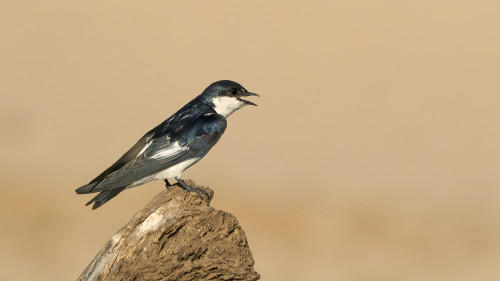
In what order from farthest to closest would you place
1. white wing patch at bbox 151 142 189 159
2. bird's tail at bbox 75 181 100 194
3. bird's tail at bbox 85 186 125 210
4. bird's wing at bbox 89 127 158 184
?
white wing patch at bbox 151 142 189 159
bird's wing at bbox 89 127 158 184
bird's tail at bbox 85 186 125 210
bird's tail at bbox 75 181 100 194

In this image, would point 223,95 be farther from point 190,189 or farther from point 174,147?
point 190,189

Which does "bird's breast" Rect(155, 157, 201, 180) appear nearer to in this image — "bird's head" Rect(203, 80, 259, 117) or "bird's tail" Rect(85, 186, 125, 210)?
"bird's tail" Rect(85, 186, 125, 210)

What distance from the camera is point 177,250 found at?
8.10m

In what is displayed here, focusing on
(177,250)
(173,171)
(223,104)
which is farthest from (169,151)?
(177,250)

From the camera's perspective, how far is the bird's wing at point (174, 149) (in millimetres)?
10273

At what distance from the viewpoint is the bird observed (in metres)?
10.1

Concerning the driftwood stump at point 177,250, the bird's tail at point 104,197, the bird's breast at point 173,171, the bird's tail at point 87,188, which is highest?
the bird's breast at point 173,171

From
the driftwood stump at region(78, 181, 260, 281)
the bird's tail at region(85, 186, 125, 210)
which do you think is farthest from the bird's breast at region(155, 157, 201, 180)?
the driftwood stump at region(78, 181, 260, 281)

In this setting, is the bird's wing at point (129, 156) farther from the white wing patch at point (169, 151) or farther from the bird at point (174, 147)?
the white wing patch at point (169, 151)

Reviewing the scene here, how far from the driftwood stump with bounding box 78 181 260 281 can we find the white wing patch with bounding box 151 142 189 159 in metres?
2.08

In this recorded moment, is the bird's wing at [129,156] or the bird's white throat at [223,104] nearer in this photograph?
the bird's wing at [129,156]

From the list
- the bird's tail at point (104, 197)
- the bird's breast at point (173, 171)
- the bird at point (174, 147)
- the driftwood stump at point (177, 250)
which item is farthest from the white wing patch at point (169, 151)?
the driftwood stump at point (177, 250)

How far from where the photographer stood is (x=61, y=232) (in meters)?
18.9

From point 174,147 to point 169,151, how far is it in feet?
0.27
